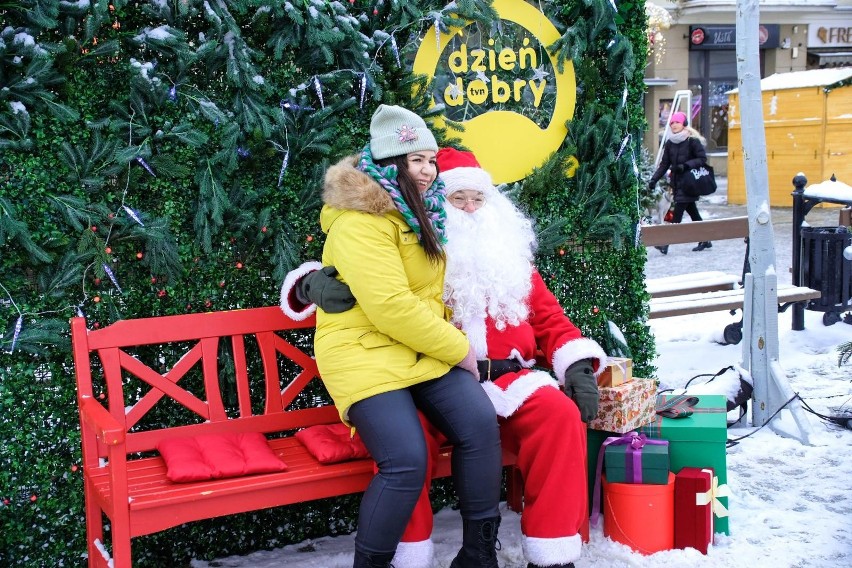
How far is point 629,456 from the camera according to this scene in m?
3.98

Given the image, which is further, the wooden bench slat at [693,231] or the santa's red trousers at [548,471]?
the wooden bench slat at [693,231]

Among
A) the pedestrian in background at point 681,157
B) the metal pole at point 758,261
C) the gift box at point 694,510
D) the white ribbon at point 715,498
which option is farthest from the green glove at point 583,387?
the pedestrian in background at point 681,157

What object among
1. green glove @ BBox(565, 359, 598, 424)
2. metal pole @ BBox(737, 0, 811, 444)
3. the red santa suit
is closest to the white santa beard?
the red santa suit

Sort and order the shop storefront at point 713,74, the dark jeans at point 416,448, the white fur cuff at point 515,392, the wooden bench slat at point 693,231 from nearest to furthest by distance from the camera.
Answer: the dark jeans at point 416,448 → the white fur cuff at point 515,392 → the wooden bench slat at point 693,231 → the shop storefront at point 713,74

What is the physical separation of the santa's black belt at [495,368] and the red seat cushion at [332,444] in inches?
22.4

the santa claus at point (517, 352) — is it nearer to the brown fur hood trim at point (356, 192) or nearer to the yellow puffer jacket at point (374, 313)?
the yellow puffer jacket at point (374, 313)

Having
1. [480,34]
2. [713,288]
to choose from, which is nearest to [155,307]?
[480,34]

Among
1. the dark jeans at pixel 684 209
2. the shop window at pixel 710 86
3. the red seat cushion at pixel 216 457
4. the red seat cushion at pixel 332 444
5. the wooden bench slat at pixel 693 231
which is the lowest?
the red seat cushion at pixel 332 444

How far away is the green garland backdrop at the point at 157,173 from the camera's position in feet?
11.5

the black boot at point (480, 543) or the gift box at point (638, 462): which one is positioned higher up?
the gift box at point (638, 462)

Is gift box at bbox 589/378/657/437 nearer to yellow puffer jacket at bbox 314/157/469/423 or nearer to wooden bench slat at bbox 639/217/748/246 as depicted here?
yellow puffer jacket at bbox 314/157/469/423

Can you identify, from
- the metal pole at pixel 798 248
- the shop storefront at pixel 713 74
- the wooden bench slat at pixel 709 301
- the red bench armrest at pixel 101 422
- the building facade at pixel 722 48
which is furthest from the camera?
the shop storefront at pixel 713 74

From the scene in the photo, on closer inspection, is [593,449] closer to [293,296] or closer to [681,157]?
[293,296]

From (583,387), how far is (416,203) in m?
1.06
